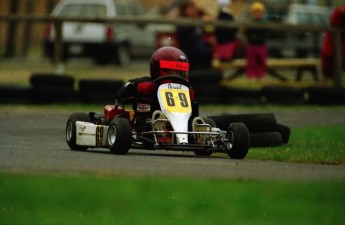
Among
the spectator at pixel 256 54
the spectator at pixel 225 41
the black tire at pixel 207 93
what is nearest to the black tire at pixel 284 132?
the black tire at pixel 207 93

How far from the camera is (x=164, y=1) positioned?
53.5 m

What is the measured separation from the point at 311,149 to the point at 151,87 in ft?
7.37

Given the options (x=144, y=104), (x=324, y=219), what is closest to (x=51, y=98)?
(x=144, y=104)

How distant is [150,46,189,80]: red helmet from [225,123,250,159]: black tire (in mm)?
838

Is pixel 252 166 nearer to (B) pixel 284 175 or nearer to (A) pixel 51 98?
(B) pixel 284 175

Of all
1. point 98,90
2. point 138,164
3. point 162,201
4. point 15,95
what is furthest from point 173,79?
point 15,95

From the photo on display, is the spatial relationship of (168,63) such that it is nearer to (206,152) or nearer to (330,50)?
(206,152)

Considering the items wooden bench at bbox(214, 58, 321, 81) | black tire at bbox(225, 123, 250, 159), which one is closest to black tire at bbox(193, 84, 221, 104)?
wooden bench at bbox(214, 58, 321, 81)

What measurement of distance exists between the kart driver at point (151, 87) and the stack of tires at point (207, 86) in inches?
316

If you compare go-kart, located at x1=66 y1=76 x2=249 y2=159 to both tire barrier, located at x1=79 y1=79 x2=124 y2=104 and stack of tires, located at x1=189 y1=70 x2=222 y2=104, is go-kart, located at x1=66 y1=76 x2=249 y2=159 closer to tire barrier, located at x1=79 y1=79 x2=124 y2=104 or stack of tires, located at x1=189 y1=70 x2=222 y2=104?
tire barrier, located at x1=79 y1=79 x2=124 y2=104

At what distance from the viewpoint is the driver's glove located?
12727 mm

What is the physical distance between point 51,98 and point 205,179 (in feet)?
33.1

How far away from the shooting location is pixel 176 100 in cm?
1262

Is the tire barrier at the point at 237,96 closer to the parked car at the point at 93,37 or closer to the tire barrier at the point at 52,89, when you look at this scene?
the tire barrier at the point at 52,89
